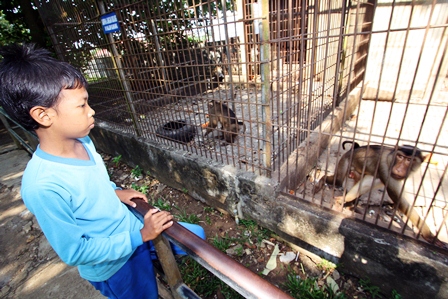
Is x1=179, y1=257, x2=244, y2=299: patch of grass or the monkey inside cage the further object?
x1=179, y1=257, x2=244, y2=299: patch of grass

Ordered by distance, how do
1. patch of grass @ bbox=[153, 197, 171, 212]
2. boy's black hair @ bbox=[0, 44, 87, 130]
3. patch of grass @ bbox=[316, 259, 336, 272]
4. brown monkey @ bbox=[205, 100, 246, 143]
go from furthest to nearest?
patch of grass @ bbox=[153, 197, 171, 212]
brown monkey @ bbox=[205, 100, 246, 143]
patch of grass @ bbox=[316, 259, 336, 272]
boy's black hair @ bbox=[0, 44, 87, 130]

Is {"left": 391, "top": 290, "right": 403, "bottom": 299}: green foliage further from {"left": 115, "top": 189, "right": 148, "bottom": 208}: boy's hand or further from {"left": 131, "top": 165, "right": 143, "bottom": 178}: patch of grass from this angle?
{"left": 131, "top": 165, "right": 143, "bottom": 178}: patch of grass

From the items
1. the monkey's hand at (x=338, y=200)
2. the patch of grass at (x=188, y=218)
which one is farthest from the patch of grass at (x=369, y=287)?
the patch of grass at (x=188, y=218)

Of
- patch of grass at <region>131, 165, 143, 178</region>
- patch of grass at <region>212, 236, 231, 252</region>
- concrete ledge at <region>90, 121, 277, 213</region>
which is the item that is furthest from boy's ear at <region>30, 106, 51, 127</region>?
patch of grass at <region>131, 165, 143, 178</region>

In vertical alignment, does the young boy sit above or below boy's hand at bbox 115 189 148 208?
above

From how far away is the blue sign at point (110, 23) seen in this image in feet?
10.5

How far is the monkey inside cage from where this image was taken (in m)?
2.02

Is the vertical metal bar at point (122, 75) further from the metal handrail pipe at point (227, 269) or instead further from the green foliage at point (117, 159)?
the metal handrail pipe at point (227, 269)

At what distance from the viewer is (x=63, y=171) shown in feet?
4.31

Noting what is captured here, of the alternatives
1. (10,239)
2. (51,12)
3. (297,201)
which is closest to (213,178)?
(297,201)

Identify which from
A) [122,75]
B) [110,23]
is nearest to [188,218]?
[122,75]

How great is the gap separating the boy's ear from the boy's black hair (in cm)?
2

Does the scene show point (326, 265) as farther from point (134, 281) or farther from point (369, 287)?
point (134, 281)

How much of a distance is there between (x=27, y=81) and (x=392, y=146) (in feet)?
10.1
